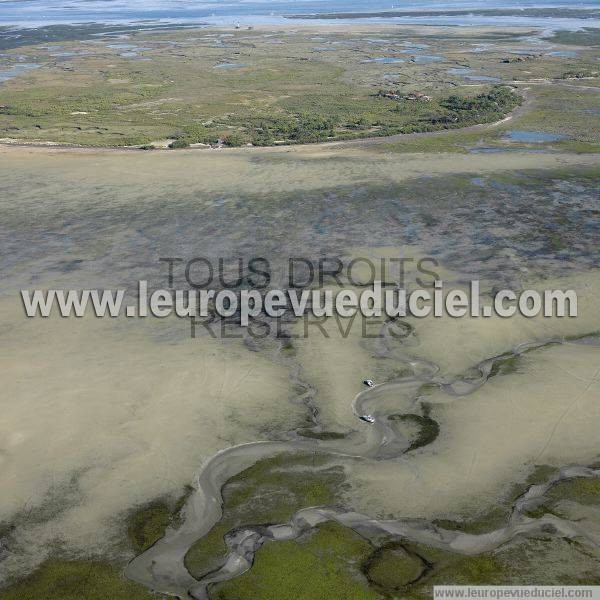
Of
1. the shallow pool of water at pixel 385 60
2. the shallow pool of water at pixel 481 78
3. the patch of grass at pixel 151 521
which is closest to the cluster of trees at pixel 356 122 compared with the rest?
the shallow pool of water at pixel 481 78

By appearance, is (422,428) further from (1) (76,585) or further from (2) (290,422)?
(1) (76,585)

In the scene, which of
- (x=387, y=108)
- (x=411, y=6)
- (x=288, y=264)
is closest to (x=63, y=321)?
(x=288, y=264)

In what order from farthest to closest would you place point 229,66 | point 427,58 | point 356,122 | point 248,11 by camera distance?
1. point 248,11
2. point 427,58
3. point 229,66
4. point 356,122

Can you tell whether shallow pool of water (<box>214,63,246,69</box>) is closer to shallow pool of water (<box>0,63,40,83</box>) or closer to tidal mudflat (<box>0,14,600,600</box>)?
shallow pool of water (<box>0,63,40,83</box>)

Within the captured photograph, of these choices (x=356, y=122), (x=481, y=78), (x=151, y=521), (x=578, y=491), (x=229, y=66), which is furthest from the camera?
(x=229, y=66)

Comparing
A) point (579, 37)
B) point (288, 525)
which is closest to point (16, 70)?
point (579, 37)

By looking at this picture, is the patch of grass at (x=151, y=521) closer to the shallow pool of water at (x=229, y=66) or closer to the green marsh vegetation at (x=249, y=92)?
the green marsh vegetation at (x=249, y=92)

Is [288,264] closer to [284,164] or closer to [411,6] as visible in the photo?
[284,164]
